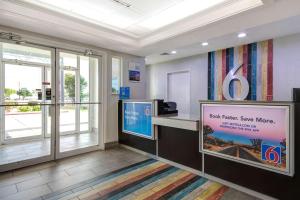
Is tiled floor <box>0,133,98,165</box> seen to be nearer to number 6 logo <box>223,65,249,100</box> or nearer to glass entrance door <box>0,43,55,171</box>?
glass entrance door <box>0,43,55,171</box>

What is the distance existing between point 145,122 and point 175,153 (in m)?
0.95

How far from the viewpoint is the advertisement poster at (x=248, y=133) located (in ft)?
6.64

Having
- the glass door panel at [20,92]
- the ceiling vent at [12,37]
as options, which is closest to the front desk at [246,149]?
the glass door panel at [20,92]

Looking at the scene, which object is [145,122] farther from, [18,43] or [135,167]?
[18,43]

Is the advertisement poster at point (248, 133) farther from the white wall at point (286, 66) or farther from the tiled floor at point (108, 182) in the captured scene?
the white wall at point (286, 66)

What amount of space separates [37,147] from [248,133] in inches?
168

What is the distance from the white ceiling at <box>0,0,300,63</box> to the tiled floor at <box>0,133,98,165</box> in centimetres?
241

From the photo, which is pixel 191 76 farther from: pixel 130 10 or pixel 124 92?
pixel 130 10

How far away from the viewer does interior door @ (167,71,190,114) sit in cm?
586

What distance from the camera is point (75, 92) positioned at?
13.6 ft

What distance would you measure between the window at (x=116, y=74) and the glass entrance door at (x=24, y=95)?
1492 millimetres

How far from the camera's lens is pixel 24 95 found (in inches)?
137

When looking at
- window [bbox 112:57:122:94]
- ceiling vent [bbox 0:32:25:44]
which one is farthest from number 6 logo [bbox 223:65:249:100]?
ceiling vent [bbox 0:32:25:44]

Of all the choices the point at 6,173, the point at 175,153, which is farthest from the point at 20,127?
the point at 175,153
